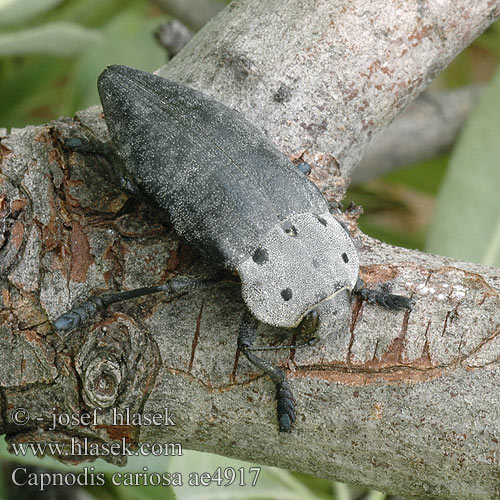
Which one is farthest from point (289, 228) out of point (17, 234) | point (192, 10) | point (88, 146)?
point (192, 10)

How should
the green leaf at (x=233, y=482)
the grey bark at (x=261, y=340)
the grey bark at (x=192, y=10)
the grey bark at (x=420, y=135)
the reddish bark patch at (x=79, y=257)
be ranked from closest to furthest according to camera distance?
the grey bark at (x=261, y=340)
the reddish bark patch at (x=79, y=257)
the green leaf at (x=233, y=482)
the grey bark at (x=420, y=135)
the grey bark at (x=192, y=10)

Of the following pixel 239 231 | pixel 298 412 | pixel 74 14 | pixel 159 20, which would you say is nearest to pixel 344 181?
pixel 239 231

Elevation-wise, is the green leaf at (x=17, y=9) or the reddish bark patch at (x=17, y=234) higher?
the green leaf at (x=17, y=9)

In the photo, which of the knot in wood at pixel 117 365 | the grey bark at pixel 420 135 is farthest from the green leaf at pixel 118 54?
the knot in wood at pixel 117 365

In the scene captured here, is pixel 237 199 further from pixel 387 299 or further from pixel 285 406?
pixel 285 406

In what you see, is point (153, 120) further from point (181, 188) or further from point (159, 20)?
point (159, 20)

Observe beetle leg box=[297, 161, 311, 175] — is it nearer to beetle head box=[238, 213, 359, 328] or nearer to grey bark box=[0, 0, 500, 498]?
grey bark box=[0, 0, 500, 498]

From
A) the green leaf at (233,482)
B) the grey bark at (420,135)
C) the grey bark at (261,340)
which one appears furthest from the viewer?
the grey bark at (420,135)

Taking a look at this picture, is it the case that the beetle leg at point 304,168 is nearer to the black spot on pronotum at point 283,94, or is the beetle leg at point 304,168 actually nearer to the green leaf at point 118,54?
the black spot on pronotum at point 283,94
